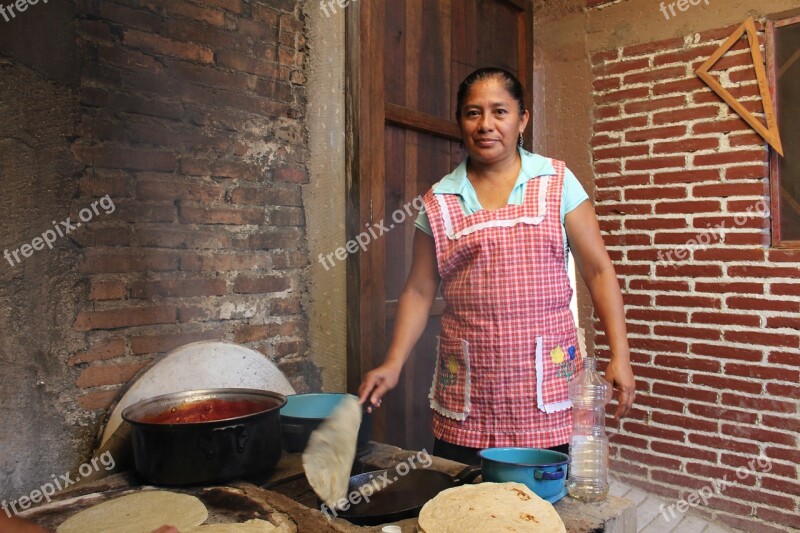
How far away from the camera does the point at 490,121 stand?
217 centimetres

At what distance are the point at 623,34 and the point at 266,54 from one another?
2.45 m

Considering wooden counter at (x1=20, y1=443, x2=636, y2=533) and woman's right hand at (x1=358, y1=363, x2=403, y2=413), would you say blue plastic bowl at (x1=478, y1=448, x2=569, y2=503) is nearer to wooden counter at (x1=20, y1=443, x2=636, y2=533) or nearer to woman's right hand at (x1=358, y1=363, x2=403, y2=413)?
wooden counter at (x1=20, y1=443, x2=636, y2=533)

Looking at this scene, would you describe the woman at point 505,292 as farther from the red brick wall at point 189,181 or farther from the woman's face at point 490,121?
the red brick wall at point 189,181

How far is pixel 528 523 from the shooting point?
1490 millimetres

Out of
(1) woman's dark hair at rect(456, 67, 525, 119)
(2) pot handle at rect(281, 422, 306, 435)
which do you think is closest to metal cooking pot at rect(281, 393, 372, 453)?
(2) pot handle at rect(281, 422, 306, 435)

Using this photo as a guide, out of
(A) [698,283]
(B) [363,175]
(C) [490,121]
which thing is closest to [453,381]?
(C) [490,121]

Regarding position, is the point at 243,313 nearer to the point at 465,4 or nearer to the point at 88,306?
the point at 88,306

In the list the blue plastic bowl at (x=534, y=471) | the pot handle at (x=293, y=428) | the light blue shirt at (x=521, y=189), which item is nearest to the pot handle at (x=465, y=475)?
the blue plastic bowl at (x=534, y=471)

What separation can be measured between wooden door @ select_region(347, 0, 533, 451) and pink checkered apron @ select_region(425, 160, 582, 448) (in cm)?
69

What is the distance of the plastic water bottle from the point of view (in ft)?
5.82

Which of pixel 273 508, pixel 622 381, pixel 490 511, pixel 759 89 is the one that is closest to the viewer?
pixel 490 511

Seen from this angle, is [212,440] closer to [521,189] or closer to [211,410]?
[211,410]

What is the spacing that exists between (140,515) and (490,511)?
929mm

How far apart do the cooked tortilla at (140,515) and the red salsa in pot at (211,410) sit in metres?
0.32
